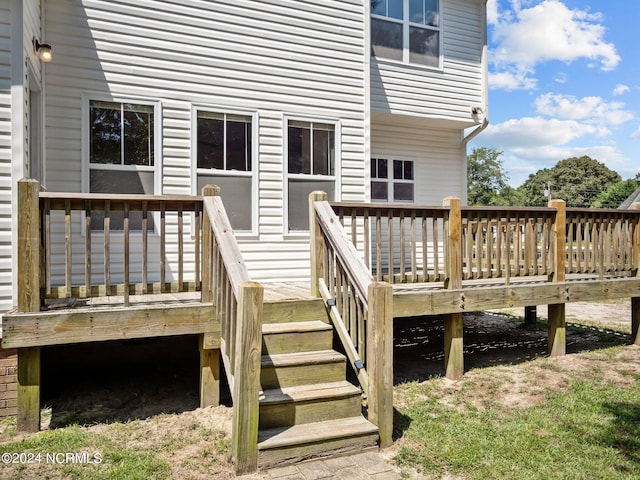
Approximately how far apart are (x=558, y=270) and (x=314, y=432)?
4.17m

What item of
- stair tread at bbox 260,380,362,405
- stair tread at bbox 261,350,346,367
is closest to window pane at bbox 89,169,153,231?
A: stair tread at bbox 261,350,346,367

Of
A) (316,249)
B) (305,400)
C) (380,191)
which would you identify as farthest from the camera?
(380,191)

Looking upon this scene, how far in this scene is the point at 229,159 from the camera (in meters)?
6.19

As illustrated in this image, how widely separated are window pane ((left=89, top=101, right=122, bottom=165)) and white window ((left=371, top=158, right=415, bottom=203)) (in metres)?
4.84

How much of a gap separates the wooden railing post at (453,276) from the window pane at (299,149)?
2.12 metres

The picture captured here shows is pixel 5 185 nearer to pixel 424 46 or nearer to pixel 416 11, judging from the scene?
pixel 424 46

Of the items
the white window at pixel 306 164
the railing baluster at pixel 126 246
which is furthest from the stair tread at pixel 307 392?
the white window at pixel 306 164

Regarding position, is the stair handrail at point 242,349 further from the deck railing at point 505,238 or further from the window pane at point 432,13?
the window pane at point 432,13

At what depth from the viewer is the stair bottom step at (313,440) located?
329 centimetres

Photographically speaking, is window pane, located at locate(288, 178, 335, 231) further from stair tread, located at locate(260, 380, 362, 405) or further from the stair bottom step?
Answer: the stair bottom step

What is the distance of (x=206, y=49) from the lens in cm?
610

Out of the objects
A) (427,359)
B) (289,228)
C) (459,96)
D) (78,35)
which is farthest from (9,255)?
(459,96)

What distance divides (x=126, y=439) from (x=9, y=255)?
1.87 meters

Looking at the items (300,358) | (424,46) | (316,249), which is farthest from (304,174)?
(424,46)
